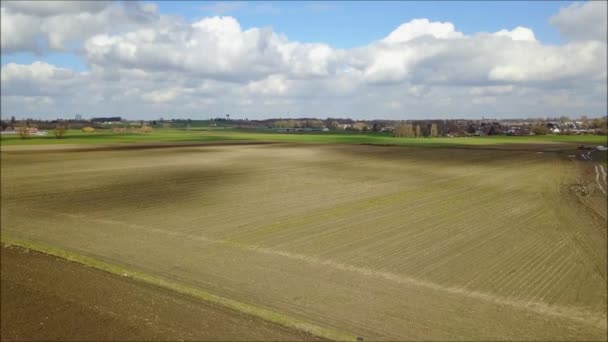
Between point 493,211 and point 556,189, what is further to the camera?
point 556,189

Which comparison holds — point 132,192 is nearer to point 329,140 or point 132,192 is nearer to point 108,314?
point 108,314

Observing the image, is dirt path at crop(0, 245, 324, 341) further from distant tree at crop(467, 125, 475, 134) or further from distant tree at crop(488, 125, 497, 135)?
distant tree at crop(488, 125, 497, 135)

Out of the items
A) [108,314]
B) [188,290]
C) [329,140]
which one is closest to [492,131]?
[329,140]

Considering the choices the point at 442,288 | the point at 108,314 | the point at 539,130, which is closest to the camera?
the point at 108,314

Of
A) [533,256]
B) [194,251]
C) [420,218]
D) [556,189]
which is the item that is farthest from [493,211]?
[194,251]

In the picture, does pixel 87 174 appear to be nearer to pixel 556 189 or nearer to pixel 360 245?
pixel 360 245

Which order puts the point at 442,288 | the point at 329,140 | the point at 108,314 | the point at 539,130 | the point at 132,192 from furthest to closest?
the point at 539,130, the point at 329,140, the point at 132,192, the point at 442,288, the point at 108,314

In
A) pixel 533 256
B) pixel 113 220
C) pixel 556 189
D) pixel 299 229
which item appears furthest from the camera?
pixel 556 189
